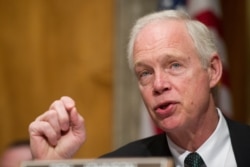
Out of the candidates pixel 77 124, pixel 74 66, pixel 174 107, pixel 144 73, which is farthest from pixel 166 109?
pixel 74 66

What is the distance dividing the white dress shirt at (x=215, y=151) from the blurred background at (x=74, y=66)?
1.40 meters

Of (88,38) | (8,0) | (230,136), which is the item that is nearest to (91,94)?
(88,38)

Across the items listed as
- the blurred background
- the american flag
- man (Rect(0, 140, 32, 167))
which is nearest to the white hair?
the american flag

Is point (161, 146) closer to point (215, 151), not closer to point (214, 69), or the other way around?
point (215, 151)

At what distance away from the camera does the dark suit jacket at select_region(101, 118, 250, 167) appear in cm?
228

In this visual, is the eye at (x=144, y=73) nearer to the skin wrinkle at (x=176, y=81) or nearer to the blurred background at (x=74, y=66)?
the skin wrinkle at (x=176, y=81)

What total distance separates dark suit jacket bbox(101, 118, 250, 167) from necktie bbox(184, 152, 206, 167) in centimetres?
11

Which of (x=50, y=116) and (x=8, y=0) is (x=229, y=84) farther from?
(x=50, y=116)

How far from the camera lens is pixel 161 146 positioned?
2361 mm

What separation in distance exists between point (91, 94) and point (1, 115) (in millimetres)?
529

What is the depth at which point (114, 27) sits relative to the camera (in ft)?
12.8

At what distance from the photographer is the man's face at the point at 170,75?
220 centimetres

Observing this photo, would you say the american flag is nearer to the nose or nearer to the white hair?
the white hair

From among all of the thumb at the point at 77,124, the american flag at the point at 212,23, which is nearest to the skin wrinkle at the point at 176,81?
the thumb at the point at 77,124
